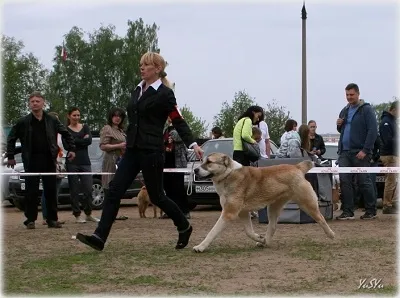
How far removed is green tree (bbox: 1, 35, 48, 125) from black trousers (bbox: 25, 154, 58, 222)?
37.9 metres

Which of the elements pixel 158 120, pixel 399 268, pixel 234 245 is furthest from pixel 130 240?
pixel 399 268

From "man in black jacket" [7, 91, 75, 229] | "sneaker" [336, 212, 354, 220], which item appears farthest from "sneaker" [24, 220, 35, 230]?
"sneaker" [336, 212, 354, 220]

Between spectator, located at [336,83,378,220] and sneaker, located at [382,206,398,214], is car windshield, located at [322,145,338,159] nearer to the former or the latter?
sneaker, located at [382,206,398,214]

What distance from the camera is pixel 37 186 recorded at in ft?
34.1

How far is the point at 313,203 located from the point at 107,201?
220cm

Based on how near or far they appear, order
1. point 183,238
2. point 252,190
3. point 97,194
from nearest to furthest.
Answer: point 183,238 < point 252,190 < point 97,194

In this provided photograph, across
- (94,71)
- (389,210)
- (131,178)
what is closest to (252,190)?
(131,178)

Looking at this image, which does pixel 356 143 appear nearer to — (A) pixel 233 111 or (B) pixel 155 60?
(B) pixel 155 60

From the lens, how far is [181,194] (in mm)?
11766

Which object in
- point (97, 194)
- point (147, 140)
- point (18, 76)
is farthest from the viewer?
point (18, 76)

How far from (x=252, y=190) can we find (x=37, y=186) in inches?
147

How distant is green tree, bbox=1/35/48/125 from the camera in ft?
163

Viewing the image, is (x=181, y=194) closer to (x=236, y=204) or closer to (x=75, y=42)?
(x=236, y=204)

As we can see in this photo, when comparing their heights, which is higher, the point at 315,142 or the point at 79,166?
the point at 315,142
